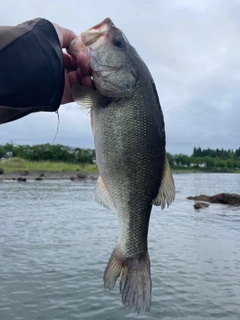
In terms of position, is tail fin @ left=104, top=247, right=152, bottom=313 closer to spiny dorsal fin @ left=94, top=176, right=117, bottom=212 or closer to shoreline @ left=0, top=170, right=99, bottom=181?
spiny dorsal fin @ left=94, top=176, right=117, bottom=212

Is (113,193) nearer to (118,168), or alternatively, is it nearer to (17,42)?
(118,168)

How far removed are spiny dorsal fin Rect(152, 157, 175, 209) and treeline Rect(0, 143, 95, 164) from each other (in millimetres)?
83262

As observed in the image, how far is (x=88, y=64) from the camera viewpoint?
338cm

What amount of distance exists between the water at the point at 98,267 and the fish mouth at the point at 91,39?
7512mm

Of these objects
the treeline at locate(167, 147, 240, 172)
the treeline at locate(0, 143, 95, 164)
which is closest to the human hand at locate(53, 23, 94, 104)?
the treeline at locate(0, 143, 95, 164)

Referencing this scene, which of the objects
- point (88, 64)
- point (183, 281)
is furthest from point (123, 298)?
point (183, 281)

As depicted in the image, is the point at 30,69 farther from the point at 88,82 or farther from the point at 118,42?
the point at 118,42

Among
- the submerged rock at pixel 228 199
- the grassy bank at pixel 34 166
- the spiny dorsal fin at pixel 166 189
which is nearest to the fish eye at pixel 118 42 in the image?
the spiny dorsal fin at pixel 166 189

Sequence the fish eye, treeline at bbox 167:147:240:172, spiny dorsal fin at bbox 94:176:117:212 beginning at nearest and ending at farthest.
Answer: the fish eye → spiny dorsal fin at bbox 94:176:117:212 → treeline at bbox 167:147:240:172

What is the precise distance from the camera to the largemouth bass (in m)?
3.34

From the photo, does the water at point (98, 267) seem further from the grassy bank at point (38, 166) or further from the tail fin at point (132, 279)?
the grassy bank at point (38, 166)

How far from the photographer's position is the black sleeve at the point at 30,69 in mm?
2971

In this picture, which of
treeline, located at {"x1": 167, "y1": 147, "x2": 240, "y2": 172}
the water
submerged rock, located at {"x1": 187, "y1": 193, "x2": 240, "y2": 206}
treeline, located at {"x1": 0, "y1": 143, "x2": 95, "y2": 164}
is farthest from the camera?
treeline, located at {"x1": 167, "y1": 147, "x2": 240, "y2": 172}

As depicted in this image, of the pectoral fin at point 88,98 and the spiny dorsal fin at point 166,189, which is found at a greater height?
the pectoral fin at point 88,98
